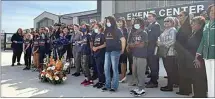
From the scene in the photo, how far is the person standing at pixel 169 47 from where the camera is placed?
4588 mm

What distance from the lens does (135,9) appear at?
17.7 meters

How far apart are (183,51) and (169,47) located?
34 centimetres

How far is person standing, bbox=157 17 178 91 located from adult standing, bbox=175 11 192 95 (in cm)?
15

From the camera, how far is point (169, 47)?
4.62 m

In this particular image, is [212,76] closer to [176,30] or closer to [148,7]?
[176,30]

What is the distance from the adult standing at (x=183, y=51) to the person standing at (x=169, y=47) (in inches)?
5.8

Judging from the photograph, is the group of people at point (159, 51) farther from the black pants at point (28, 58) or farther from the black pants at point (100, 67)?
the black pants at point (28, 58)

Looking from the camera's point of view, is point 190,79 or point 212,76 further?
point 190,79

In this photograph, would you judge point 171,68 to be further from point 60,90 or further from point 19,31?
point 19,31

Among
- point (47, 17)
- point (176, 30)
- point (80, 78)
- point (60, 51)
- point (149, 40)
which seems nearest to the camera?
point (176, 30)

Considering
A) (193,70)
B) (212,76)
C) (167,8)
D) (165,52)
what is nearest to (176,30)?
(165,52)

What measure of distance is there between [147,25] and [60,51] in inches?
119

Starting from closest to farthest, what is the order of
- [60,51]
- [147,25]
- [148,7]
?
[147,25] → [60,51] → [148,7]

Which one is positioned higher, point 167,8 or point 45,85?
point 167,8
